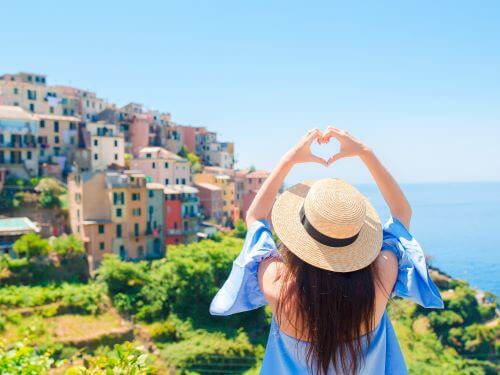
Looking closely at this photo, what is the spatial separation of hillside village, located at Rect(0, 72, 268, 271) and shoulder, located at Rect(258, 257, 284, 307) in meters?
21.1

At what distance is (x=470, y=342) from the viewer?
2075 cm

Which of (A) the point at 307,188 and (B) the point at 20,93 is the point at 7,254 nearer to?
(B) the point at 20,93

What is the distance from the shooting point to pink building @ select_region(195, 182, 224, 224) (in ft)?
94.7

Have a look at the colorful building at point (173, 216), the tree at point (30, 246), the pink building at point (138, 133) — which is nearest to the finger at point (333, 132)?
the tree at point (30, 246)

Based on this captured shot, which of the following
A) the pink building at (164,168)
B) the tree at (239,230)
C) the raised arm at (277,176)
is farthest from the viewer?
the tree at (239,230)

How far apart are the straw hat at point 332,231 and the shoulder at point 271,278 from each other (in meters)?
0.12

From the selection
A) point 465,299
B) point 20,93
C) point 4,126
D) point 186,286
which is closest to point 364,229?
point 186,286

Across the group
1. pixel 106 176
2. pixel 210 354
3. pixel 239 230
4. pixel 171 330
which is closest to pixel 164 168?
pixel 106 176

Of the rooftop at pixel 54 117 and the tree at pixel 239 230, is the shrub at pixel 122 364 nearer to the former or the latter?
the tree at pixel 239 230

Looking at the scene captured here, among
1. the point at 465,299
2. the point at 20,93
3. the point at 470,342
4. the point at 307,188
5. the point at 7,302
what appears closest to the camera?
the point at 307,188

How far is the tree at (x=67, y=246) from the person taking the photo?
19984 mm

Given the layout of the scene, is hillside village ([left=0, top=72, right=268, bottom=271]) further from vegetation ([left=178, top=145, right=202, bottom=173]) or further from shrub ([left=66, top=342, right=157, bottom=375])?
shrub ([left=66, top=342, right=157, bottom=375])

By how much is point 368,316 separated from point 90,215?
2163 cm

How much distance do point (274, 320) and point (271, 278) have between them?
0.59ft
